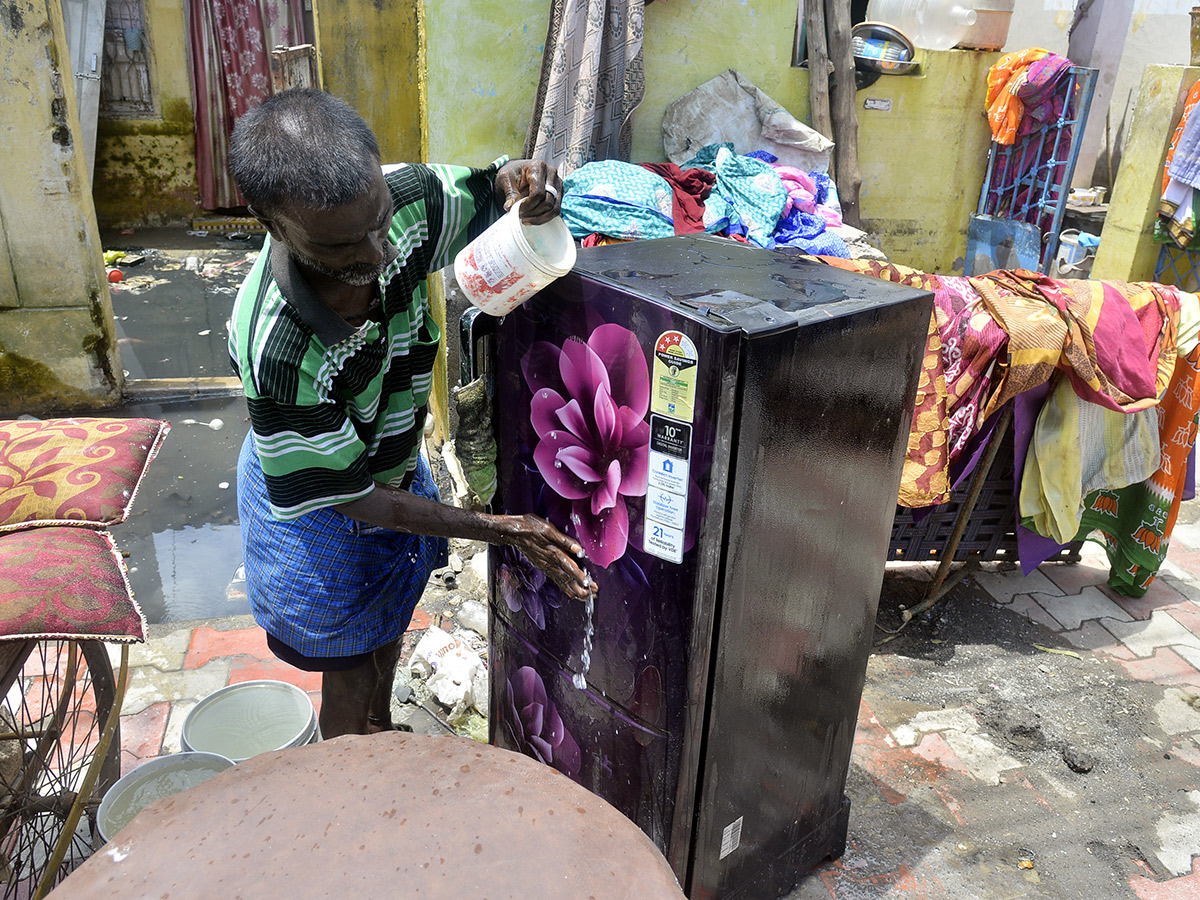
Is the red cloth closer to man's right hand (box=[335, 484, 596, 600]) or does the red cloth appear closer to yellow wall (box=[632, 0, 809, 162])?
yellow wall (box=[632, 0, 809, 162])

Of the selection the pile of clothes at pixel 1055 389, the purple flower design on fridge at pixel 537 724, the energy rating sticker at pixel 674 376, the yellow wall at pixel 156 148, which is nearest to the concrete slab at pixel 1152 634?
the pile of clothes at pixel 1055 389

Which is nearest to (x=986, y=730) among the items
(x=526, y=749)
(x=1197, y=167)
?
(x=526, y=749)

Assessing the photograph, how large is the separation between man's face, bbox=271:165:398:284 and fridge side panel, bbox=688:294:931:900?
26.2 inches

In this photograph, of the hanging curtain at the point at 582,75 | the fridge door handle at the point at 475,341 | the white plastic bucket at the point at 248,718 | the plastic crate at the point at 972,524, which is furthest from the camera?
the hanging curtain at the point at 582,75

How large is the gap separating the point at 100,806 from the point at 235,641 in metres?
1.18

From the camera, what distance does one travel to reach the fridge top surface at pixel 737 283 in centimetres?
149

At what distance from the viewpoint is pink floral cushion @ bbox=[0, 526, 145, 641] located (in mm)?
1517

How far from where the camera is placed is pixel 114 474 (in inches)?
74.8

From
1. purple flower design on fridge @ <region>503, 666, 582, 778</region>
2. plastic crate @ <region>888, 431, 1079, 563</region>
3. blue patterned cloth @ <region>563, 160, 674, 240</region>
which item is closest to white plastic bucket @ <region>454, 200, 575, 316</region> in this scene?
purple flower design on fridge @ <region>503, 666, 582, 778</region>

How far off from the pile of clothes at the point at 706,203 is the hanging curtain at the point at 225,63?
6.85 m

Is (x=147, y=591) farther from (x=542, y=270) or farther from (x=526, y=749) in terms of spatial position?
(x=542, y=270)

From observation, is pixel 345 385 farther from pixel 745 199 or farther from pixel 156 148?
pixel 156 148

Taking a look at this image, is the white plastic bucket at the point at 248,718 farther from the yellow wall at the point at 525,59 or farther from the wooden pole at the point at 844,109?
the wooden pole at the point at 844,109

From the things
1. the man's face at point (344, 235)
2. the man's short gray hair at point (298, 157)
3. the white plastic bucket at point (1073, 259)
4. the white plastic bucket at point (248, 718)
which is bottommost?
the white plastic bucket at point (248, 718)
